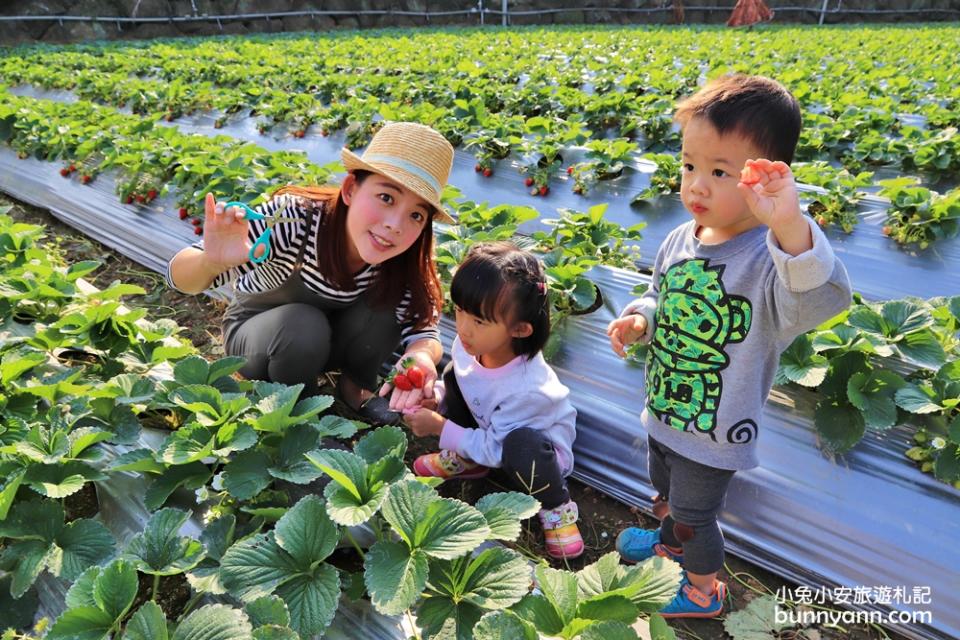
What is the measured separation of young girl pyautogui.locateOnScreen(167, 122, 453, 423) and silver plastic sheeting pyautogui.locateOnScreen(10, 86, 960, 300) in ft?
5.62

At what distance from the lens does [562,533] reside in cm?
202

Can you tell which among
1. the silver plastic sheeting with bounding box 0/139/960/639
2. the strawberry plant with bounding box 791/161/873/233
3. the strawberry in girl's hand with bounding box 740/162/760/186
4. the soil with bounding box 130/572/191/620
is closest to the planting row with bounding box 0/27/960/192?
the strawberry plant with bounding box 791/161/873/233

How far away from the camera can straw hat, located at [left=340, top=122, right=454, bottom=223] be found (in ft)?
6.46

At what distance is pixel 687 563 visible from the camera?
1.73m

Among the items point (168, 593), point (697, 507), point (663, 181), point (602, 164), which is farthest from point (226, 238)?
point (602, 164)

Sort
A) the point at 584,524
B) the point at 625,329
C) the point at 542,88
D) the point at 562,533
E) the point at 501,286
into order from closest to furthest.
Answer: the point at 625,329, the point at 501,286, the point at 562,533, the point at 584,524, the point at 542,88

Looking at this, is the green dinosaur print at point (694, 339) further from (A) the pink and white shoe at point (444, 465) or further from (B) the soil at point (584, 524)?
(A) the pink and white shoe at point (444, 465)

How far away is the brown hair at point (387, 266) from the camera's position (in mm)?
2303

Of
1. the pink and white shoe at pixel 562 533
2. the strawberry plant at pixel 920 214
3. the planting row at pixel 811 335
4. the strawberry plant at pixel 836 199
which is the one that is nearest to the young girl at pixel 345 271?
the planting row at pixel 811 335

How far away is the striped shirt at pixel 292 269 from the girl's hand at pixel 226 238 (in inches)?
11.3

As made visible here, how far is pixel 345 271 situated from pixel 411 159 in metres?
0.61

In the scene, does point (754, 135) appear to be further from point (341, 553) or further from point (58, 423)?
point (58, 423)

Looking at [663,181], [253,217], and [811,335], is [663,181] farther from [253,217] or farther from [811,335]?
[253,217]

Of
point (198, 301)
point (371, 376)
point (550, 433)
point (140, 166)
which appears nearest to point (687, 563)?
point (550, 433)
